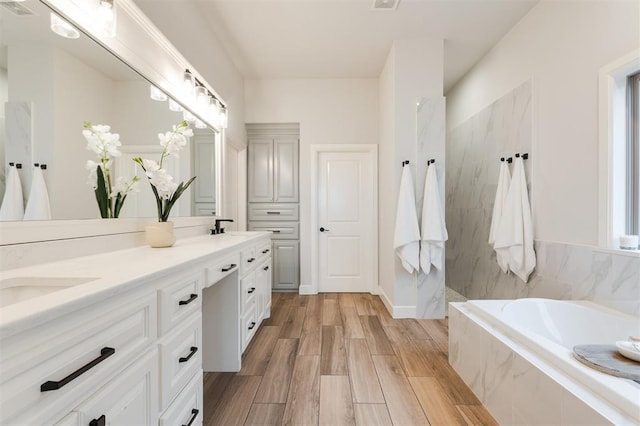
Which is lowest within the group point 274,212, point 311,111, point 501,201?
point 274,212

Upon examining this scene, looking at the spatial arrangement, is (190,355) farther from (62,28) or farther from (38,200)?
(62,28)

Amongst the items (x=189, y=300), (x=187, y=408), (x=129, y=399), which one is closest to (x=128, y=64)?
(x=189, y=300)

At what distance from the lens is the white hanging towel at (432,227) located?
2729mm

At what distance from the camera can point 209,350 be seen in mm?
1933

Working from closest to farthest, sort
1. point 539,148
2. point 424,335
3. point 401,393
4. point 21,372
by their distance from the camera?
point 21,372 → point 401,393 → point 539,148 → point 424,335

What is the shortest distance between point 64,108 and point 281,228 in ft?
9.07

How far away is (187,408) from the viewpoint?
1.20 m

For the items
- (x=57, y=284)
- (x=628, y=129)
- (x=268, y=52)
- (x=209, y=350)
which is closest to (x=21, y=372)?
(x=57, y=284)

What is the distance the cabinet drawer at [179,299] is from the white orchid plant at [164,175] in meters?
0.60

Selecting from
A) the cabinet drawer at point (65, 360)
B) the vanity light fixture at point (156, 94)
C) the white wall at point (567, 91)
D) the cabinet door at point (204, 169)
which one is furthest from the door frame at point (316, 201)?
the cabinet drawer at point (65, 360)

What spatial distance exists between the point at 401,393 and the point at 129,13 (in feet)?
8.63

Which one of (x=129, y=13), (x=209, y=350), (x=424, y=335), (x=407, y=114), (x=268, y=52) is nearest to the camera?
(x=129, y=13)

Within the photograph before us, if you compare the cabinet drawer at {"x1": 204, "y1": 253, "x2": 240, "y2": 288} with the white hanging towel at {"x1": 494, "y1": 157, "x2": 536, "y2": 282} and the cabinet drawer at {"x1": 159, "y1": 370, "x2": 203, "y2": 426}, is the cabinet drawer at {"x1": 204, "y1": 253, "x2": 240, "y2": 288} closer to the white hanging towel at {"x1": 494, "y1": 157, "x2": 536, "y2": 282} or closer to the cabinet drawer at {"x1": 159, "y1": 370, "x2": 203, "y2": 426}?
the cabinet drawer at {"x1": 159, "y1": 370, "x2": 203, "y2": 426}

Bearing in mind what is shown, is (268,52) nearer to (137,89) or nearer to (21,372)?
(137,89)
